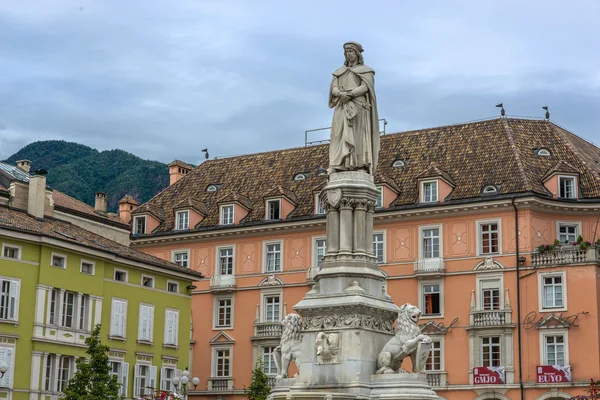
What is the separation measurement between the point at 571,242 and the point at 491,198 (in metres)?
4.73

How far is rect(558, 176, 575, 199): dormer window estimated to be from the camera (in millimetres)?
58562

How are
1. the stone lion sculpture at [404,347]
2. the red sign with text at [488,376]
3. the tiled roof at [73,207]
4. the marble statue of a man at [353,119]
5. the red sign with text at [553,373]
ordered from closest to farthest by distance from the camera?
the stone lion sculpture at [404,347], the marble statue of a man at [353,119], the red sign with text at [553,373], the red sign with text at [488,376], the tiled roof at [73,207]

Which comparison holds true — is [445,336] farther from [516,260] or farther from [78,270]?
[78,270]

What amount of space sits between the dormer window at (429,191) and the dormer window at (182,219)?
1574cm

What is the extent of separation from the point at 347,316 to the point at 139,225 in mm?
51410

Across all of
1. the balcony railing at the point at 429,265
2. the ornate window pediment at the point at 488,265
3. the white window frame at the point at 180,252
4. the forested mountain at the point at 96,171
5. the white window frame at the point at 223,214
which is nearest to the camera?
the ornate window pediment at the point at 488,265

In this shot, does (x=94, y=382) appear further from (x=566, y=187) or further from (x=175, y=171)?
(x=175, y=171)

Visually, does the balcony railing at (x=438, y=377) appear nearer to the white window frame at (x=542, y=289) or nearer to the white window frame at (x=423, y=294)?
the white window frame at (x=423, y=294)

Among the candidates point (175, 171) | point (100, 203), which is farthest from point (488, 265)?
point (175, 171)

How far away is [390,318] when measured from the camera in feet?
66.9

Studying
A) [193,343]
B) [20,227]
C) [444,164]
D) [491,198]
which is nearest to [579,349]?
[491,198]

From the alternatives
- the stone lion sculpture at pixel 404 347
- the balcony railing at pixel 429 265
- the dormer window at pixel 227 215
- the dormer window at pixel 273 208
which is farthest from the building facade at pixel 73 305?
the stone lion sculpture at pixel 404 347

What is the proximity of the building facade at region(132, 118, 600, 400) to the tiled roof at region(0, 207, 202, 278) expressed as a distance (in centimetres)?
629

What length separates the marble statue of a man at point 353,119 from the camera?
21.2 metres
